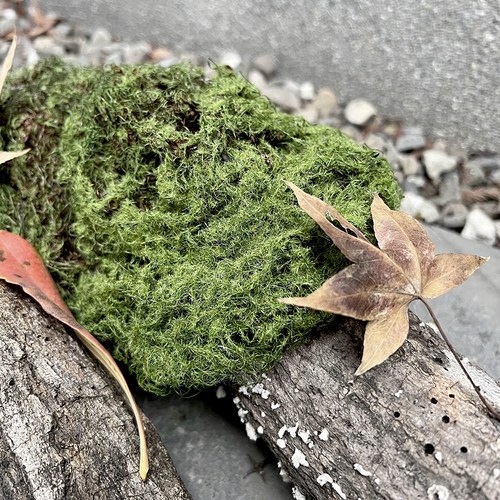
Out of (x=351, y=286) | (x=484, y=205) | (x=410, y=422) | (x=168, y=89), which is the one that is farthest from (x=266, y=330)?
(x=484, y=205)

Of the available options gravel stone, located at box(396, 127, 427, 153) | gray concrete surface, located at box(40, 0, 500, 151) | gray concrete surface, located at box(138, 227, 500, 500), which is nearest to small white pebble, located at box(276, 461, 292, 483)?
gray concrete surface, located at box(138, 227, 500, 500)

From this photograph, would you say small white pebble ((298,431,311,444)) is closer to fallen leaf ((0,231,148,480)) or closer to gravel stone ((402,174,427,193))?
fallen leaf ((0,231,148,480))

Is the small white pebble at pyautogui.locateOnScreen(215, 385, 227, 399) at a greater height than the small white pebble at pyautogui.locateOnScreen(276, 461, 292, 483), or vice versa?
the small white pebble at pyautogui.locateOnScreen(215, 385, 227, 399)

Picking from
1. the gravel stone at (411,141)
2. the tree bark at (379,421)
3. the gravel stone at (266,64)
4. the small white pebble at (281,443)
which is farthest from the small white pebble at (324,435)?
the gravel stone at (266,64)

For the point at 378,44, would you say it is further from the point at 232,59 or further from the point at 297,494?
the point at 297,494

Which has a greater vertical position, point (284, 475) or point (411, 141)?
point (411, 141)

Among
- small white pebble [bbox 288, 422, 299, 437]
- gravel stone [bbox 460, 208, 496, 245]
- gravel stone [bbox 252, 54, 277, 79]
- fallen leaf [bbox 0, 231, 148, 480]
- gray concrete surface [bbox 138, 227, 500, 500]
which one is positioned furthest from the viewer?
gravel stone [bbox 252, 54, 277, 79]

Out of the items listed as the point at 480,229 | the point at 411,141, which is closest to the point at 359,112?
the point at 411,141
